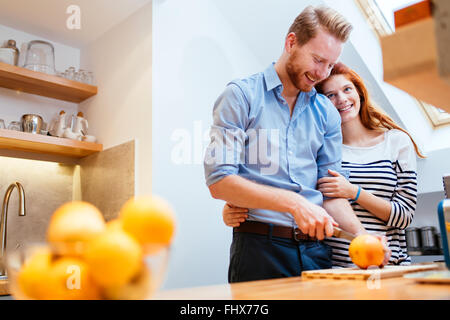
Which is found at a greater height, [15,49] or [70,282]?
[15,49]

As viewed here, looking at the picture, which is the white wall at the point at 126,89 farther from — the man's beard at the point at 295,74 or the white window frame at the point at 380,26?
the white window frame at the point at 380,26

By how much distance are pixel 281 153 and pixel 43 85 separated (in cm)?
181

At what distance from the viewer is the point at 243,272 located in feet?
4.51

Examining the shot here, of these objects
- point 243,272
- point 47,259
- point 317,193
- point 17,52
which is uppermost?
point 17,52

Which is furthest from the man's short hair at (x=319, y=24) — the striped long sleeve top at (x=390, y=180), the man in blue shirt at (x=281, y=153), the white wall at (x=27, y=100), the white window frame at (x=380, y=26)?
the white wall at (x=27, y=100)

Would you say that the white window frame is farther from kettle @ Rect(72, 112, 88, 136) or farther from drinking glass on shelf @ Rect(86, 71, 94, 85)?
kettle @ Rect(72, 112, 88, 136)

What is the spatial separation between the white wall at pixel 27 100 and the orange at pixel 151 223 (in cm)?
258

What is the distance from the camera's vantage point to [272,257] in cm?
132

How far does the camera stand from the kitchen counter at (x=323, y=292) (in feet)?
2.04

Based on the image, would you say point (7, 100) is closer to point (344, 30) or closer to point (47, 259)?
point (344, 30)

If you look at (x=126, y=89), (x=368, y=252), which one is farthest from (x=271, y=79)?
(x=126, y=89)

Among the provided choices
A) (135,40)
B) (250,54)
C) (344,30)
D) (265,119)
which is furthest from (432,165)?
(135,40)

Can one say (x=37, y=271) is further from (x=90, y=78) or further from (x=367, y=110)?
(x=90, y=78)

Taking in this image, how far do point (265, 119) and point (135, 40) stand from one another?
1473mm
